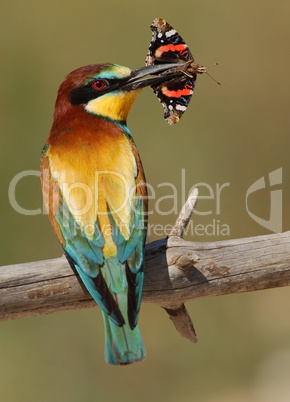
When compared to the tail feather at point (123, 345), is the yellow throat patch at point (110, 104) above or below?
above

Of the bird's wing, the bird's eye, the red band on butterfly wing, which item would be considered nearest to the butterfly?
the red band on butterfly wing

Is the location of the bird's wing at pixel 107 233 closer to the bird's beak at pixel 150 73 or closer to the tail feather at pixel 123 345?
the tail feather at pixel 123 345

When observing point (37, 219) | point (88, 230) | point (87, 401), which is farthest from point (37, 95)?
point (88, 230)

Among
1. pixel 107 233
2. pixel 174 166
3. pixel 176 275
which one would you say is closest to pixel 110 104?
pixel 107 233

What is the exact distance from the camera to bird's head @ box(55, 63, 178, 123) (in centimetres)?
327

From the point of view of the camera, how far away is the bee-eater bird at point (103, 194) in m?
2.73

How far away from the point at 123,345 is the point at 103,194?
52cm

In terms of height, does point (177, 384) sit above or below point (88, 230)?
below

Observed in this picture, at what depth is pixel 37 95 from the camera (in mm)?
4738

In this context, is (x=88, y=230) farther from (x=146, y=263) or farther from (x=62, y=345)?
(x=62, y=345)

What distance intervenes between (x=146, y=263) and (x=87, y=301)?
243 mm

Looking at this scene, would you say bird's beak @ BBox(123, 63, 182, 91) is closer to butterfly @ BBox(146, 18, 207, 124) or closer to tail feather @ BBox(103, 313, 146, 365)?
butterfly @ BBox(146, 18, 207, 124)

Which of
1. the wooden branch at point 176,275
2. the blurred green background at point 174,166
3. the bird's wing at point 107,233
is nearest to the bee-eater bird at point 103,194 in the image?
the bird's wing at point 107,233

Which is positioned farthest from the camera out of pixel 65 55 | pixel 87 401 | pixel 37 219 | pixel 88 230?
pixel 65 55
